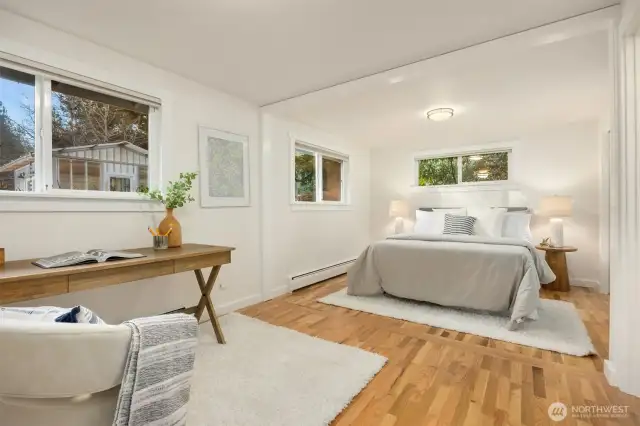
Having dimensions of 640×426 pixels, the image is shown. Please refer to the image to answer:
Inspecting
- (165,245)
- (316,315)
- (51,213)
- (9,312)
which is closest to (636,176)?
(316,315)

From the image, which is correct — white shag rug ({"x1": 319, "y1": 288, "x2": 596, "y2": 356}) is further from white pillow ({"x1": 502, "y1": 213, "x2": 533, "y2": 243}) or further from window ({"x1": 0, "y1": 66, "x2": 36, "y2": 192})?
window ({"x1": 0, "y1": 66, "x2": 36, "y2": 192})

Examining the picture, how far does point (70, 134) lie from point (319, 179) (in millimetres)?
2980

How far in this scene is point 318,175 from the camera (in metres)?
4.53

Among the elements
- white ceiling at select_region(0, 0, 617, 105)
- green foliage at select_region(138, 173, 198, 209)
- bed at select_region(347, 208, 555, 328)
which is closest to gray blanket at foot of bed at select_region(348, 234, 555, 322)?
bed at select_region(347, 208, 555, 328)

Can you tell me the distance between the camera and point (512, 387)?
5.66 ft

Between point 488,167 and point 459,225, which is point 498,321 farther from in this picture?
point 488,167

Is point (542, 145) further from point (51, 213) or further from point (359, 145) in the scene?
point (51, 213)

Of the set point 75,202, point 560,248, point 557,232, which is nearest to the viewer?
point 75,202

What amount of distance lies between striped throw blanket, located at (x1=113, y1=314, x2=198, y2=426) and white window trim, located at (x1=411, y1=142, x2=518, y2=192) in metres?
4.77

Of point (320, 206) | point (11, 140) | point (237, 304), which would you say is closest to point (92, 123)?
point (11, 140)

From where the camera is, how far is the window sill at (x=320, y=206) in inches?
155

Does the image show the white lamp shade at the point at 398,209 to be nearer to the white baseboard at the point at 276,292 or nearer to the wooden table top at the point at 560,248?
the wooden table top at the point at 560,248

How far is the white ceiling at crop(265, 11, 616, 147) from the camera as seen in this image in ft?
6.95

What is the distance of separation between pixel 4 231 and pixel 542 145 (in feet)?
18.4
